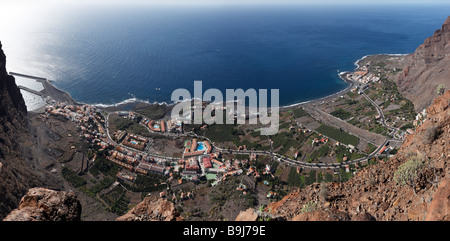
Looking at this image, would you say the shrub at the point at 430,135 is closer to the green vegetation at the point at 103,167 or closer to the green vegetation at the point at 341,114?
the green vegetation at the point at 103,167

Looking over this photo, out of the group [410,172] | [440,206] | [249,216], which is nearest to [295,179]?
[410,172]

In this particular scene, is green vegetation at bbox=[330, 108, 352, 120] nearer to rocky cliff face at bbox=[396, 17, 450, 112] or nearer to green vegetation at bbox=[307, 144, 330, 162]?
green vegetation at bbox=[307, 144, 330, 162]


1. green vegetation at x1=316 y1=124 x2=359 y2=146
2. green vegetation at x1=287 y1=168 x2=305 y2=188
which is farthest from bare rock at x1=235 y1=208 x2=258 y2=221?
green vegetation at x1=316 y1=124 x2=359 y2=146

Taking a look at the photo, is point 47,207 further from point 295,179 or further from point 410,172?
point 295,179

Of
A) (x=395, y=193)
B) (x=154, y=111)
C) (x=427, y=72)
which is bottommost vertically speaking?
(x=154, y=111)

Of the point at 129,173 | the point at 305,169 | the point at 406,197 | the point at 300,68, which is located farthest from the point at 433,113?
the point at 300,68

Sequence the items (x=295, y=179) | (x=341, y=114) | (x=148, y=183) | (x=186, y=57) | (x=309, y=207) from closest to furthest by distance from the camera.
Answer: (x=309, y=207) → (x=148, y=183) → (x=295, y=179) → (x=341, y=114) → (x=186, y=57)

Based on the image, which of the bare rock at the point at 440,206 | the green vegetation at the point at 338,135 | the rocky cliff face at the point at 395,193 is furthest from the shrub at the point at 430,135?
the green vegetation at the point at 338,135

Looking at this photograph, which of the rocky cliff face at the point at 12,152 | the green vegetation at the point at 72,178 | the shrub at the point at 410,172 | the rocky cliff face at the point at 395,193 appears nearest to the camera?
the rocky cliff face at the point at 395,193
